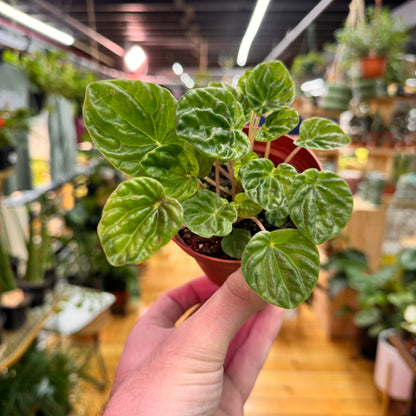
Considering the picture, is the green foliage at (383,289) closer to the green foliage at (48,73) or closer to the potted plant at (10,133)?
the potted plant at (10,133)

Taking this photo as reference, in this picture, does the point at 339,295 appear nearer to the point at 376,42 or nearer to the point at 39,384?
the point at 376,42

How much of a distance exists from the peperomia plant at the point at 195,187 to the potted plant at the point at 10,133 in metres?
1.44

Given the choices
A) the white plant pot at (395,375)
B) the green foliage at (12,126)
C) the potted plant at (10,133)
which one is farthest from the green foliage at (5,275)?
the white plant pot at (395,375)

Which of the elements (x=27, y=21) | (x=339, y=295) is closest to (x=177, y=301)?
(x=27, y=21)

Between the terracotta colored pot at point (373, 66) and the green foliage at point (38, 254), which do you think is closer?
the green foliage at point (38, 254)

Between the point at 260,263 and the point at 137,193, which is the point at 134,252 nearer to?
the point at 137,193

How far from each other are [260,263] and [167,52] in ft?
29.9

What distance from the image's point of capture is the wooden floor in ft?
7.34

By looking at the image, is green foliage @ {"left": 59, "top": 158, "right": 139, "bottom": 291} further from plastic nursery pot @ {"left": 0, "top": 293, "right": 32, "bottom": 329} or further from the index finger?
A: the index finger

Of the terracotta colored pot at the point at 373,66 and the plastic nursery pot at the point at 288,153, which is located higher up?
the terracotta colored pot at the point at 373,66

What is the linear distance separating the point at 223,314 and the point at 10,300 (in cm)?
145

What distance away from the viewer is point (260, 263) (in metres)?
0.52

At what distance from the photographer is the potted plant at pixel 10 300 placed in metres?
1.59

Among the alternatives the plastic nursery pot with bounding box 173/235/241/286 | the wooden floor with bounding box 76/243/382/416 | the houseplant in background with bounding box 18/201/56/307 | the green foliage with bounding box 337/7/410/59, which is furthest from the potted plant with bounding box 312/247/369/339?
the plastic nursery pot with bounding box 173/235/241/286
